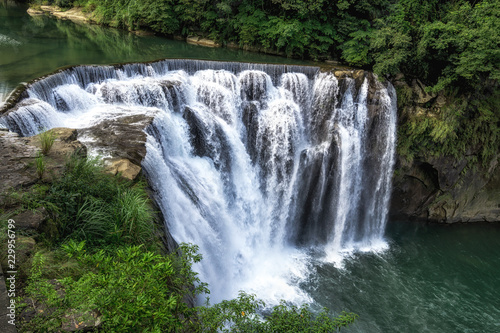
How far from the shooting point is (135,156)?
25.3ft

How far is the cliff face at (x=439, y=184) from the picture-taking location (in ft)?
45.3

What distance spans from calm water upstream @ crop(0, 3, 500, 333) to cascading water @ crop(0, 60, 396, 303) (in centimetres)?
89

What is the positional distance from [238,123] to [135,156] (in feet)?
19.0

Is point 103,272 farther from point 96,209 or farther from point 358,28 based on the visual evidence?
point 358,28

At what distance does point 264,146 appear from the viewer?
12945 mm

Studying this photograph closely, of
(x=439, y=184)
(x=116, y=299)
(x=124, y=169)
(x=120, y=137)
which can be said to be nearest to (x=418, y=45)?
(x=439, y=184)

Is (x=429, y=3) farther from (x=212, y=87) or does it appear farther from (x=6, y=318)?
(x=6, y=318)

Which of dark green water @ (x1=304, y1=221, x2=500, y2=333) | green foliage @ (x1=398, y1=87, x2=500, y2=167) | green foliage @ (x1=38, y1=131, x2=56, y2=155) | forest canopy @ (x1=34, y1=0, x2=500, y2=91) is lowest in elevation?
dark green water @ (x1=304, y1=221, x2=500, y2=333)

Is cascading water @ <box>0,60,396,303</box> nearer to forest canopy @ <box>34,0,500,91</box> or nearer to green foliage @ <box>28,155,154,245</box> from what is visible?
forest canopy @ <box>34,0,500,91</box>

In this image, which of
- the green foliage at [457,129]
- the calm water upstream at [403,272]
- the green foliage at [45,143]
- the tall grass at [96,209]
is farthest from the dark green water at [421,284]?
the green foliage at [45,143]

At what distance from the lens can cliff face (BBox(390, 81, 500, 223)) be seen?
45.3 ft

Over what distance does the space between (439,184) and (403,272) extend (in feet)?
14.6

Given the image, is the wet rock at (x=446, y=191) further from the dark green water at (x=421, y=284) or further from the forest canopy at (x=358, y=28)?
the forest canopy at (x=358, y=28)

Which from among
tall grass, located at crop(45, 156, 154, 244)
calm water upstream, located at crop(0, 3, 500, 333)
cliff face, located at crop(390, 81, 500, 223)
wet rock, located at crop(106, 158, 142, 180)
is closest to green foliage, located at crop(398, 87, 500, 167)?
cliff face, located at crop(390, 81, 500, 223)
